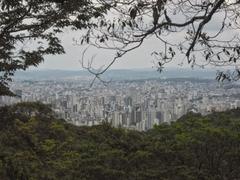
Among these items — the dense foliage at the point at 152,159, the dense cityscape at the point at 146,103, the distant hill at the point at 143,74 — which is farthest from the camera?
the dense cityscape at the point at 146,103

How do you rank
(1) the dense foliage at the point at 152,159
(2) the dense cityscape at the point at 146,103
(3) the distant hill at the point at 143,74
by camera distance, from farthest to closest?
(2) the dense cityscape at the point at 146,103
(1) the dense foliage at the point at 152,159
(3) the distant hill at the point at 143,74

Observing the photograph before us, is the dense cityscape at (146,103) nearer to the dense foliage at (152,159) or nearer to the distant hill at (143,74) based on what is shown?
the distant hill at (143,74)

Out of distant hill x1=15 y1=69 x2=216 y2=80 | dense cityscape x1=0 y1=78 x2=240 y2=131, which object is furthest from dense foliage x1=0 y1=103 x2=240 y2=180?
dense cityscape x1=0 y1=78 x2=240 y2=131

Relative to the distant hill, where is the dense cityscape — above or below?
below

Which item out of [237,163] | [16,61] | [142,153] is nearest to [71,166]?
[142,153]

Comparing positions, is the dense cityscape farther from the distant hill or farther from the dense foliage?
the dense foliage

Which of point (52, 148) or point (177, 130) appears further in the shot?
point (52, 148)

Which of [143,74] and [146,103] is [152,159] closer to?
[146,103]

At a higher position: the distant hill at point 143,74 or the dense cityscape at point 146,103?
the distant hill at point 143,74

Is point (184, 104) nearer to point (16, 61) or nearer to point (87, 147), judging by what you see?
point (87, 147)

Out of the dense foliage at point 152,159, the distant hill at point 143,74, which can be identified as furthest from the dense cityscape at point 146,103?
Answer: the dense foliage at point 152,159

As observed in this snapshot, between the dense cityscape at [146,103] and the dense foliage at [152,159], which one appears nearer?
the dense foliage at [152,159]
